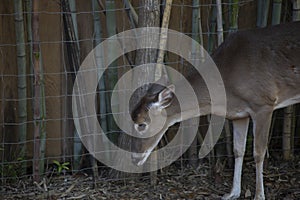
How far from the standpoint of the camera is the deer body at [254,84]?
549 centimetres

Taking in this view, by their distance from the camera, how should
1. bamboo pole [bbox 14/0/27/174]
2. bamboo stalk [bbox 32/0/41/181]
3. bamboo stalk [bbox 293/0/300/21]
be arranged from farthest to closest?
bamboo stalk [bbox 293/0/300/21] → bamboo pole [bbox 14/0/27/174] → bamboo stalk [bbox 32/0/41/181]

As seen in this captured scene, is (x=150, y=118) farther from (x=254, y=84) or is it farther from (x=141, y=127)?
(x=254, y=84)

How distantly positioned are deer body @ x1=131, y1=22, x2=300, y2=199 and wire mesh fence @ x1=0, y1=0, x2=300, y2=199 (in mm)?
388

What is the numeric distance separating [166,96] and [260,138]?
0.97 metres

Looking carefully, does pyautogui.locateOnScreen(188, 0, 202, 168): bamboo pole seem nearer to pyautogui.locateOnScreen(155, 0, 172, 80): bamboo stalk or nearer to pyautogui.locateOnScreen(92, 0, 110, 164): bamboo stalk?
pyautogui.locateOnScreen(155, 0, 172, 80): bamboo stalk

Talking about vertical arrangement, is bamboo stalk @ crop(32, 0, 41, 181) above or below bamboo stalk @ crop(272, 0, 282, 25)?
below

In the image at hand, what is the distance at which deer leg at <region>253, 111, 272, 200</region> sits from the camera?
18.1ft

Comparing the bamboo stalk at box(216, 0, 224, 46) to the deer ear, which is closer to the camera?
the deer ear

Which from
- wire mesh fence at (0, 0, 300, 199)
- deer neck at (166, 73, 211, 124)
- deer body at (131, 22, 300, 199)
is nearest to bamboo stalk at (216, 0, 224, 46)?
wire mesh fence at (0, 0, 300, 199)

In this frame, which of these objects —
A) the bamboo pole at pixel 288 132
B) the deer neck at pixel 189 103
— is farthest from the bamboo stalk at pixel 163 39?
the bamboo pole at pixel 288 132

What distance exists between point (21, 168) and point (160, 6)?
2.14 meters

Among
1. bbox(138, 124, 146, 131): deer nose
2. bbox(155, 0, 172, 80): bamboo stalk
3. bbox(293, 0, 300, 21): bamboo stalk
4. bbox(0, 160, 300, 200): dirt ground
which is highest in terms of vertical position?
bbox(293, 0, 300, 21): bamboo stalk

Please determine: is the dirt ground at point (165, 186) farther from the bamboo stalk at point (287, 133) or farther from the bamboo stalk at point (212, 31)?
the bamboo stalk at point (212, 31)

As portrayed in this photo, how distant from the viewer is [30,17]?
19.6ft
